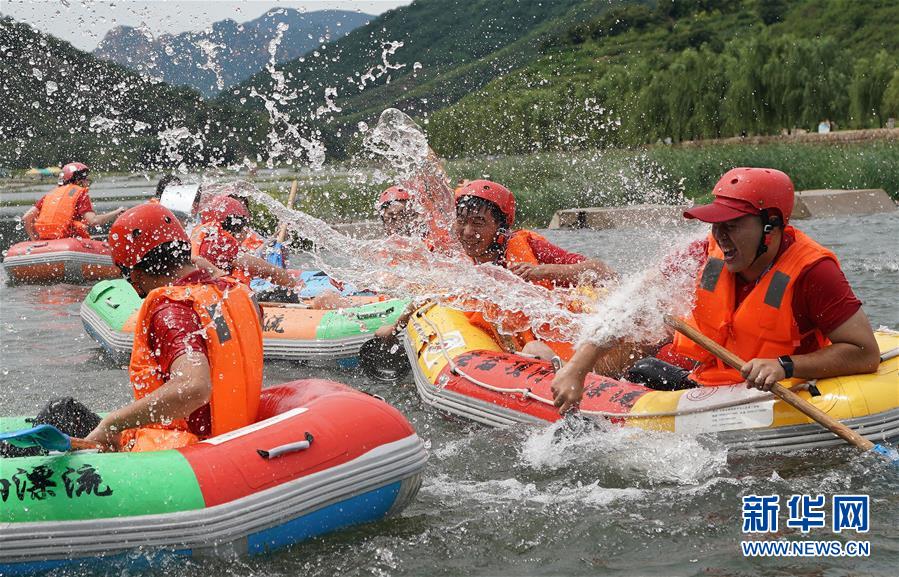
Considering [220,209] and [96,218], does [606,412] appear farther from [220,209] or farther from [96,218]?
[96,218]

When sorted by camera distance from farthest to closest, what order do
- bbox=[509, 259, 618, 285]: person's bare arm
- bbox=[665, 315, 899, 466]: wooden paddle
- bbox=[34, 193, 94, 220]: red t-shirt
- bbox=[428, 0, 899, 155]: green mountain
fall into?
bbox=[428, 0, 899, 155]: green mountain < bbox=[34, 193, 94, 220]: red t-shirt < bbox=[509, 259, 618, 285]: person's bare arm < bbox=[665, 315, 899, 466]: wooden paddle

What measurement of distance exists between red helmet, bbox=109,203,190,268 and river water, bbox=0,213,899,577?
4.46 feet

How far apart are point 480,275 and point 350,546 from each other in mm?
2800

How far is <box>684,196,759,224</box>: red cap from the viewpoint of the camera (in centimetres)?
497

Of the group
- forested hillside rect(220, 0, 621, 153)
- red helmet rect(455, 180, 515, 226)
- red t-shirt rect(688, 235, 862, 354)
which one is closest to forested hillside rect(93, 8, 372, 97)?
red helmet rect(455, 180, 515, 226)

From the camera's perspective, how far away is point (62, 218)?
617 inches

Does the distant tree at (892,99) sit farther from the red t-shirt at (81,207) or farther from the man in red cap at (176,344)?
the man in red cap at (176,344)

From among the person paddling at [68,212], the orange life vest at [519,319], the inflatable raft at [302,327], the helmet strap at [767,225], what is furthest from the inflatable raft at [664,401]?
the person paddling at [68,212]

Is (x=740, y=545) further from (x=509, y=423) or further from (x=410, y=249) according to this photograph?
(x=410, y=249)

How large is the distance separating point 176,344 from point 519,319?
3.27m

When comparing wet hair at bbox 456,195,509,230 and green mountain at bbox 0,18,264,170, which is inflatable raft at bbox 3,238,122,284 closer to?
green mountain at bbox 0,18,264,170

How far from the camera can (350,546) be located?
4.71 metres

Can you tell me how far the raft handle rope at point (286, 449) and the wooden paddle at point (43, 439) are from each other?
80 cm

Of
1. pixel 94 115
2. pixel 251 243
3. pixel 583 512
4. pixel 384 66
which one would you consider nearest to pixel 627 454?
pixel 583 512
